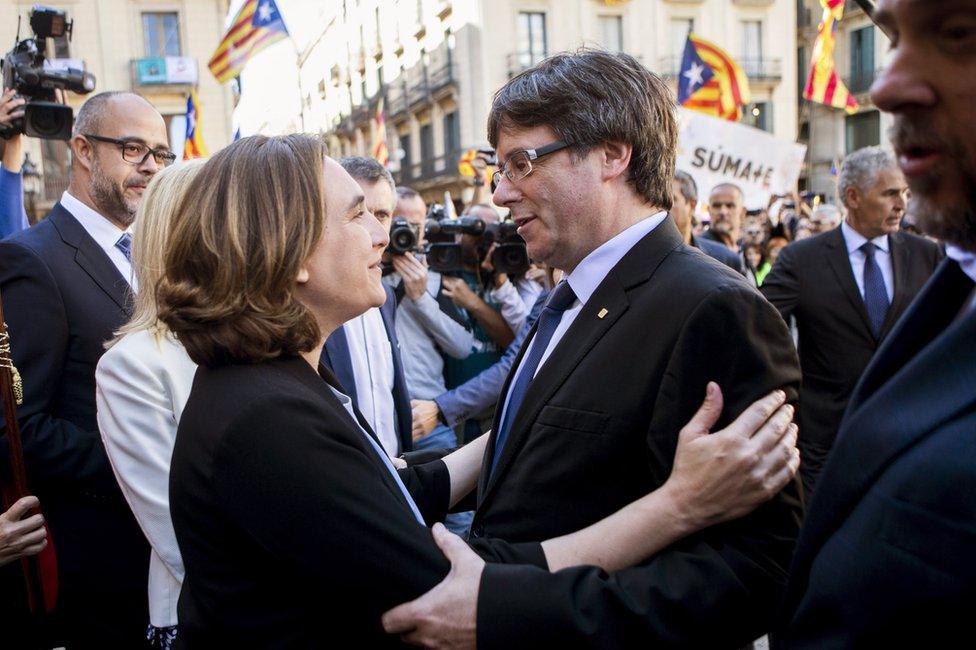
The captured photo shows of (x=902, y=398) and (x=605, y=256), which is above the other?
(x=605, y=256)

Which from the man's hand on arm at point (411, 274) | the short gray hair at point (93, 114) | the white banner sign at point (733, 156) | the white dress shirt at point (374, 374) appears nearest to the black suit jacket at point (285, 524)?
the white dress shirt at point (374, 374)

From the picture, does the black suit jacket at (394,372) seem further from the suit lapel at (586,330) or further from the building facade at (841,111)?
the building facade at (841,111)

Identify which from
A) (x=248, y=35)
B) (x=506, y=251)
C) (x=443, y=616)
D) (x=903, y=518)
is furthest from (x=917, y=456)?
(x=248, y=35)

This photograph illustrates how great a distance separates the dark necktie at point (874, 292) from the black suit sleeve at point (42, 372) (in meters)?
3.42

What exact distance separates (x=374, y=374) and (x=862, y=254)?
8.55 feet

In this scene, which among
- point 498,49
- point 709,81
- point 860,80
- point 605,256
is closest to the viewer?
point 605,256

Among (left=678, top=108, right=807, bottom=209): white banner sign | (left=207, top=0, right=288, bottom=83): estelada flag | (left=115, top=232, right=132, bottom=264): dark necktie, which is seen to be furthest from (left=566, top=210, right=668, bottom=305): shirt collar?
(left=207, top=0, right=288, bottom=83): estelada flag

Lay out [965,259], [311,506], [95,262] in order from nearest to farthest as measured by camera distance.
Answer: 1. [965,259]
2. [311,506]
3. [95,262]

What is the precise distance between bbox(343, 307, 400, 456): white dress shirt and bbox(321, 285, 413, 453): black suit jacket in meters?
0.02

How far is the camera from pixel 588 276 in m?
1.95

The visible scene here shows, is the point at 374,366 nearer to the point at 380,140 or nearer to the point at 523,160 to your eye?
the point at 523,160

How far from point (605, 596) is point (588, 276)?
2.50ft

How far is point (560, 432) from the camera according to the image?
168cm

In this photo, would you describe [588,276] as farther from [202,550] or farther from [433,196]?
[433,196]
